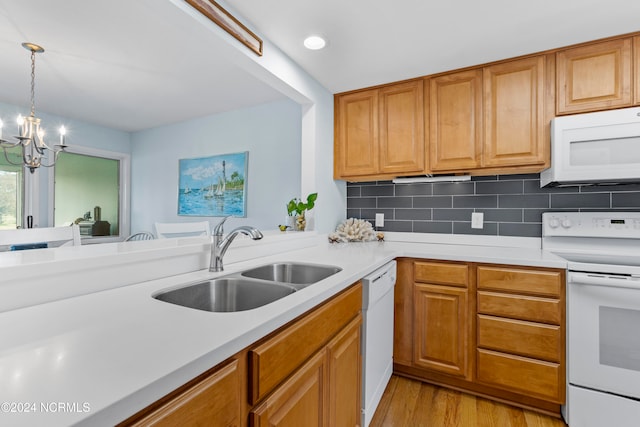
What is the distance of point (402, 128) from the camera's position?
2.39 meters

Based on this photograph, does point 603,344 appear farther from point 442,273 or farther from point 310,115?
point 310,115

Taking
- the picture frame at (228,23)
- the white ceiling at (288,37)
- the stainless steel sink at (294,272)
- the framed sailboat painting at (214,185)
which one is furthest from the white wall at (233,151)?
the stainless steel sink at (294,272)

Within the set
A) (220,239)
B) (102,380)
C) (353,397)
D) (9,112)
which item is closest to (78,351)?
(102,380)

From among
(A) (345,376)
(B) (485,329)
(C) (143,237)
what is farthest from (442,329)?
(C) (143,237)

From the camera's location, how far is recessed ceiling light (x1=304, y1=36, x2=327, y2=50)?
5.98 ft

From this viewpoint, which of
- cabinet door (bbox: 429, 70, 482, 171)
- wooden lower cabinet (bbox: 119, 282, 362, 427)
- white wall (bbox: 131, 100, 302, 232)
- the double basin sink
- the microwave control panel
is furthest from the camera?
white wall (bbox: 131, 100, 302, 232)

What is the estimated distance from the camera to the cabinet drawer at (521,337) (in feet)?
5.59

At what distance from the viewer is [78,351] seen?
608mm

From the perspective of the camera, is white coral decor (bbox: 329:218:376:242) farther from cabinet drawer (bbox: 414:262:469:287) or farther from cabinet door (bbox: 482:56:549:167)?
cabinet door (bbox: 482:56:549:167)

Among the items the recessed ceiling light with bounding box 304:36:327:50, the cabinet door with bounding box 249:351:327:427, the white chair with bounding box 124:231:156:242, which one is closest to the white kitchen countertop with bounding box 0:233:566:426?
the cabinet door with bounding box 249:351:327:427

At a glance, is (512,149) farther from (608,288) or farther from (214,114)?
(214,114)

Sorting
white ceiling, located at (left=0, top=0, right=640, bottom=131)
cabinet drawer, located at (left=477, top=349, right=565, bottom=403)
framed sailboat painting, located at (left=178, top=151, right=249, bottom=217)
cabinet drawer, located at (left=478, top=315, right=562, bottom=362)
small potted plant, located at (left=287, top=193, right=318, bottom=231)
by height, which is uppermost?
white ceiling, located at (left=0, top=0, right=640, bottom=131)

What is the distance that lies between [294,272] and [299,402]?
776 mm

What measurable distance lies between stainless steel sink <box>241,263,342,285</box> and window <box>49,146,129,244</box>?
3.66 meters
